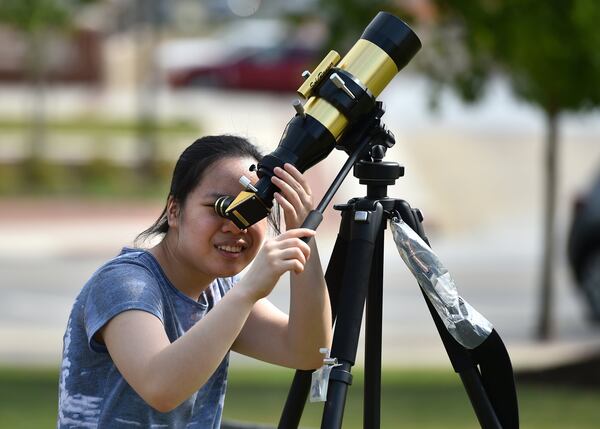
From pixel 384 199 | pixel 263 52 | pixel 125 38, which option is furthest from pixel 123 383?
pixel 125 38

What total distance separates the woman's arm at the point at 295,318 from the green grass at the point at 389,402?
320cm

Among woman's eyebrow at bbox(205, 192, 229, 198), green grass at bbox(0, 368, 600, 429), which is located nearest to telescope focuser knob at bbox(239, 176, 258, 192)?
woman's eyebrow at bbox(205, 192, 229, 198)

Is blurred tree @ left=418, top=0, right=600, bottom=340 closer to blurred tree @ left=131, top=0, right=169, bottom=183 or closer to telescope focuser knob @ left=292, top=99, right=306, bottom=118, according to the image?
telescope focuser knob @ left=292, top=99, right=306, bottom=118

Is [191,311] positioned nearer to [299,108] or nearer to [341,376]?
[341,376]

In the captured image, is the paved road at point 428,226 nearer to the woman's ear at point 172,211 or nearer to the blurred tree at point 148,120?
the blurred tree at point 148,120

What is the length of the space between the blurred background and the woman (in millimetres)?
309

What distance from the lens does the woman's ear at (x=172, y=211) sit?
10.2 feet

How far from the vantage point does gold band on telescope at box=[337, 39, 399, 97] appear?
9.98 feet

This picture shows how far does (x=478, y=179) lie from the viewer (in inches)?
714

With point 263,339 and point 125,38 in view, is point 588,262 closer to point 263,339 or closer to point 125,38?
point 263,339

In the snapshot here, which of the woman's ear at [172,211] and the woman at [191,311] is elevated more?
the woman's ear at [172,211]

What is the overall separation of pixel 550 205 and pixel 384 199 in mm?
6298

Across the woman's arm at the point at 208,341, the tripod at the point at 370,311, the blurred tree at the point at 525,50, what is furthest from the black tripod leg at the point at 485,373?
the blurred tree at the point at 525,50

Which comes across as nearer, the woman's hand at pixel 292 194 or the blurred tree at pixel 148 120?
the woman's hand at pixel 292 194
